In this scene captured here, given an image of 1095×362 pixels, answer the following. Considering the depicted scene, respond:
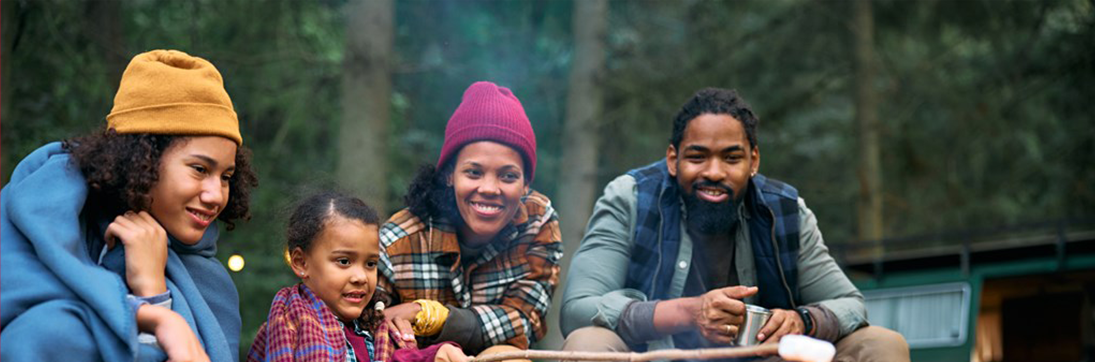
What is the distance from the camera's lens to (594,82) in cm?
1184

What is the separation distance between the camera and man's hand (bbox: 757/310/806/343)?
344 cm

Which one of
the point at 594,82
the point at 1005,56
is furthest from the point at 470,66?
the point at 1005,56

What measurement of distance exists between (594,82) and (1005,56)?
532 centimetres

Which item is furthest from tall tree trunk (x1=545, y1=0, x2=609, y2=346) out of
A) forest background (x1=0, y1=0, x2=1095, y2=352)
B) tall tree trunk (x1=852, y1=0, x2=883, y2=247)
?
tall tree trunk (x1=852, y1=0, x2=883, y2=247)

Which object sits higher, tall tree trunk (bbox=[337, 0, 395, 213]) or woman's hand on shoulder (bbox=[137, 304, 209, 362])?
tall tree trunk (bbox=[337, 0, 395, 213])

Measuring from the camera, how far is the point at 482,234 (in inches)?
149

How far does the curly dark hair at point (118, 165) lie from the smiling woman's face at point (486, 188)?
1073mm

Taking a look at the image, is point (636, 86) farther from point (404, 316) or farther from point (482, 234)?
point (404, 316)

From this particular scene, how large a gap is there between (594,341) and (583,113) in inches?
331

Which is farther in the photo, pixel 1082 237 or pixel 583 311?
pixel 1082 237

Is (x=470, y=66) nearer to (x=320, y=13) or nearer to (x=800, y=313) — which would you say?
(x=320, y=13)

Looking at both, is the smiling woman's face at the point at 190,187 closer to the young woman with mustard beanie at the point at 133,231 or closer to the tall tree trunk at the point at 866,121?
the young woman with mustard beanie at the point at 133,231

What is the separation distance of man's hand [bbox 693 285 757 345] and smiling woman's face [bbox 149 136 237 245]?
4.59ft

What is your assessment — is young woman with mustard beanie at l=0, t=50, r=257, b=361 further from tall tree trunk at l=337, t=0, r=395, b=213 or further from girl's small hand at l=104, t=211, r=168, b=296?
tall tree trunk at l=337, t=0, r=395, b=213
